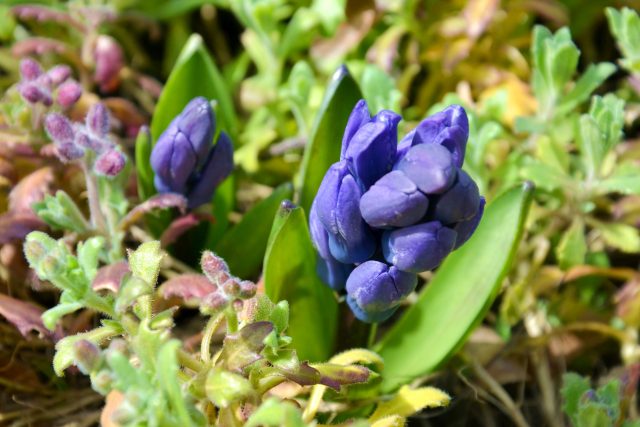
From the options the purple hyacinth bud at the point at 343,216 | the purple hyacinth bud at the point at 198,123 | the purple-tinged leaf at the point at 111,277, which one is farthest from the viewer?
the purple hyacinth bud at the point at 198,123

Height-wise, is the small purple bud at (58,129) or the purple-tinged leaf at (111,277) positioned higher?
the small purple bud at (58,129)

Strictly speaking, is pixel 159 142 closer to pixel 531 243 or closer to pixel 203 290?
pixel 203 290

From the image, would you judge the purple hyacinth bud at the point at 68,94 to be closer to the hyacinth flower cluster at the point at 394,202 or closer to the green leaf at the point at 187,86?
the green leaf at the point at 187,86

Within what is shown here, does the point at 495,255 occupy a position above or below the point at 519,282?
above

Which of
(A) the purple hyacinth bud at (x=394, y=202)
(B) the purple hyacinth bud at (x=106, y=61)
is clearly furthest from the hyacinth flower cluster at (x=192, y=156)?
(B) the purple hyacinth bud at (x=106, y=61)

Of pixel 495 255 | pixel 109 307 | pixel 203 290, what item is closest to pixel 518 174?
pixel 495 255

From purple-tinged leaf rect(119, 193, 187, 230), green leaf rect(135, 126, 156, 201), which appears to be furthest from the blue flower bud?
green leaf rect(135, 126, 156, 201)
